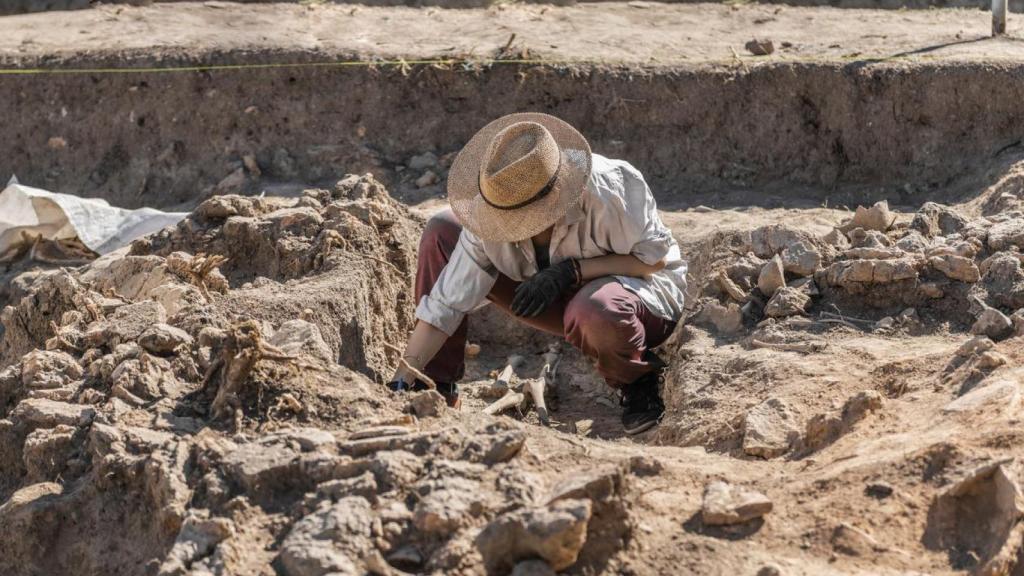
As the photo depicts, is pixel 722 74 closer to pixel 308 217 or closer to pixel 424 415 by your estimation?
pixel 308 217

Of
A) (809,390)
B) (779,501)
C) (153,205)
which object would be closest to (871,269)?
(809,390)

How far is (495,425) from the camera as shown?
331cm

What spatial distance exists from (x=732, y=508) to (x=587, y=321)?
5.24ft

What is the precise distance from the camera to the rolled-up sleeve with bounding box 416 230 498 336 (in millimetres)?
4688

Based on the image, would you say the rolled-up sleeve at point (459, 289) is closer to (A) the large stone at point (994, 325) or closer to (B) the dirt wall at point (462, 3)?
(A) the large stone at point (994, 325)

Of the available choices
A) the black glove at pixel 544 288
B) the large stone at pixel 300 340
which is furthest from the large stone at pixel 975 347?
the large stone at pixel 300 340

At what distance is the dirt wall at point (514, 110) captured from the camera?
748 cm

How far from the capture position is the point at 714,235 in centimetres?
585

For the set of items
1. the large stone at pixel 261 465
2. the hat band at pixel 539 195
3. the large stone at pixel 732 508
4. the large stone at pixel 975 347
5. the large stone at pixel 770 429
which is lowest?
the large stone at pixel 770 429

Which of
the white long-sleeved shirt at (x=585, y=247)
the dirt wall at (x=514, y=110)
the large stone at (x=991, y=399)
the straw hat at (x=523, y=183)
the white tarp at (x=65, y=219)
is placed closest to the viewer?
the large stone at (x=991, y=399)

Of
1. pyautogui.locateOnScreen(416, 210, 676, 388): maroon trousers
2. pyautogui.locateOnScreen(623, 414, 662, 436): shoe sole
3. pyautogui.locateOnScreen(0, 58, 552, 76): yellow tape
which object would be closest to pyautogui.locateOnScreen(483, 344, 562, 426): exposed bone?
pyautogui.locateOnScreen(416, 210, 676, 388): maroon trousers

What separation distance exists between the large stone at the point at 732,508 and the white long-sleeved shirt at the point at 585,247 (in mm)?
1556

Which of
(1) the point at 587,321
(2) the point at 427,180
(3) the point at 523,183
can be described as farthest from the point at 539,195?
(2) the point at 427,180

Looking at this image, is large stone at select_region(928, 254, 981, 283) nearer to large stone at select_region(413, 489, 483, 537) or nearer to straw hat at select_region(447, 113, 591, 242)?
straw hat at select_region(447, 113, 591, 242)
